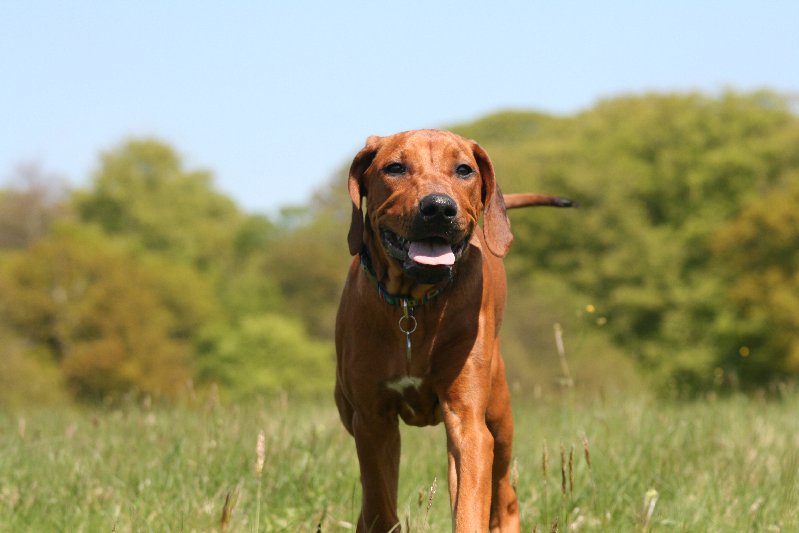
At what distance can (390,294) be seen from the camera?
4.21 m

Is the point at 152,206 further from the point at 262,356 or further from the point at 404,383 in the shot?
the point at 404,383

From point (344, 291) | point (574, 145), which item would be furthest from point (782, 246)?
point (344, 291)

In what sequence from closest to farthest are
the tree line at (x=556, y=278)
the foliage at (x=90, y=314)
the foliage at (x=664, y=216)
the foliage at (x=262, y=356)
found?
the tree line at (x=556, y=278), the foliage at (x=90, y=314), the foliage at (x=664, y=216), the foliage at (x=262, y=356)

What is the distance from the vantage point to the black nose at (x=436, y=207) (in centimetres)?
389

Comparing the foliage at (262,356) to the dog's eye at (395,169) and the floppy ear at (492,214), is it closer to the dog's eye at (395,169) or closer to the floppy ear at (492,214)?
the floppy ear at (492,214)

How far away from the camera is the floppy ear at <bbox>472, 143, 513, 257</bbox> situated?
4469 millimetres

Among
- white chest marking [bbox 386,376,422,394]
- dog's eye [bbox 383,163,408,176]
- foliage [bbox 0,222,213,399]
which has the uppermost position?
dog's eye [bbox 383,163,408,176]

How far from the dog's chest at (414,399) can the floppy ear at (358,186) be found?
1.94ft

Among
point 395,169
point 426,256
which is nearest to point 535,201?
point 395,169

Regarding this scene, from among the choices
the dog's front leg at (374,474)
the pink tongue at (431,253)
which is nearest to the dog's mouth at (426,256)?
the pink tongue at (431,253)

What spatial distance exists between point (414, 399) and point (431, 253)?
0.72 meters

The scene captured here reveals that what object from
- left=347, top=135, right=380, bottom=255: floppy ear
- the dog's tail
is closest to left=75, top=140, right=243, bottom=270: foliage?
the dog's tail

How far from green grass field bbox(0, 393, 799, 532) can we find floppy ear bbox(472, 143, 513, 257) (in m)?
0.90

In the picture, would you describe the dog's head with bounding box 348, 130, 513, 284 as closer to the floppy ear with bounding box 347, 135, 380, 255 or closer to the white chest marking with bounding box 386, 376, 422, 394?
the floppy ear with bounding box 347, 135, 380, 255
